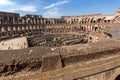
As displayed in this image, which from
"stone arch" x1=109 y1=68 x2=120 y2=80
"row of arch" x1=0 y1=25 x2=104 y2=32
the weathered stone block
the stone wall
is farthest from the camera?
"row of arch" x1=0 y1=25 x2=104 y2=32

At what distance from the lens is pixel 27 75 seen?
364cm

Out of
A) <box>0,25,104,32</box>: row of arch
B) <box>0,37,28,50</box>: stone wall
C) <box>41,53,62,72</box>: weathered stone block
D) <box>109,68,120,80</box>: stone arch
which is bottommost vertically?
<box>0,37,28,50</box>: stone wall

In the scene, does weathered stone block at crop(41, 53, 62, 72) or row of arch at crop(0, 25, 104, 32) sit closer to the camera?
weathered stone block at crop(41, 53, 62, 72)

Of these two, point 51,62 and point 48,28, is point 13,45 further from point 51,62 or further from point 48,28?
point 48,28

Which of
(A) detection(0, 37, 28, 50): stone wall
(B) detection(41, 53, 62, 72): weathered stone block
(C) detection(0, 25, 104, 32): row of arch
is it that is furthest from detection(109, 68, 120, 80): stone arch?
(C) detection(0, 25, 104, 32): row of arch

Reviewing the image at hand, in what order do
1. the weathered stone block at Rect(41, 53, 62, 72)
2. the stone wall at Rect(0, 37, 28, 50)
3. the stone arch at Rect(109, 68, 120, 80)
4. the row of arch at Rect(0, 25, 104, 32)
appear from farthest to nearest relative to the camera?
1. the row of arch at Rect(0, 25, 104, 32)
2. the stone wall at Rect(0, 37, 28, 50)
3. the stone arch at Rect(109, 68, 120, 80)
4. the weathered stone block at Rect(41, 53, 62, 72)

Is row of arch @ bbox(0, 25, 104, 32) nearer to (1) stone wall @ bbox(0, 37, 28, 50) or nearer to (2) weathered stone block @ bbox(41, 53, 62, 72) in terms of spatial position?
(1) stone wall @ bbox(0, 37, 28, 50)

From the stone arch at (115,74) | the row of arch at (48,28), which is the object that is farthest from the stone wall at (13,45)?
the row of arch at (48,28)

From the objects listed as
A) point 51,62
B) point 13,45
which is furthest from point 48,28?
point 51,62

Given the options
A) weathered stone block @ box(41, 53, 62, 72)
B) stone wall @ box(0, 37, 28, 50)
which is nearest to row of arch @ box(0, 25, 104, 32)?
stone wall @ box(0, 37, 28, 50)

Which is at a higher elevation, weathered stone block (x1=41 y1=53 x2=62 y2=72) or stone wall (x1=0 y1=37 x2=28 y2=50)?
weathered stone block (x1=41 y1=53 x2=62 y2=72)

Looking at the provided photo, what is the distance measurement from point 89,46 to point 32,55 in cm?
176

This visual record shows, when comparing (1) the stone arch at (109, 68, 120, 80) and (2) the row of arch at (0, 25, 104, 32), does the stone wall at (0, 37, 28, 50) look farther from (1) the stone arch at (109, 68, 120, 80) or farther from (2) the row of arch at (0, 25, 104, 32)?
(2) the row of arch at (0, 25, 104, 32)

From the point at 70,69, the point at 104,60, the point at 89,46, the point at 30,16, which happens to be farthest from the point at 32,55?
the point at 30,16
